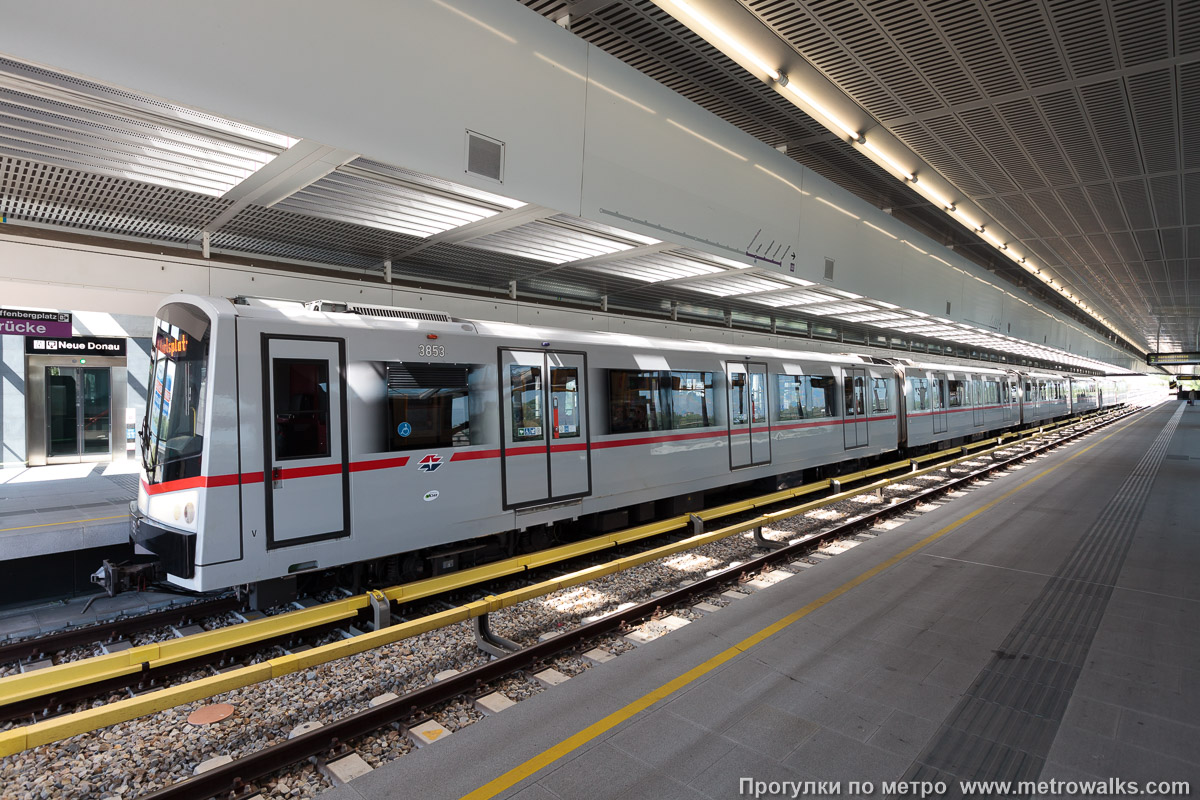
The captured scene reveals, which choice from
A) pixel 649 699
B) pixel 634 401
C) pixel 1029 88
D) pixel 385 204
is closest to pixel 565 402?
pixel 634 401

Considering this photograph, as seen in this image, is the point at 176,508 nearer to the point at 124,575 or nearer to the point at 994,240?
the point at 124,575

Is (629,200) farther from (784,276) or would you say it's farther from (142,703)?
(142,703)

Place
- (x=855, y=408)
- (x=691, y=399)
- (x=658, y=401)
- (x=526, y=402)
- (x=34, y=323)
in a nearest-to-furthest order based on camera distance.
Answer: (x=526, y=402) < (x=658, y=401) < (x=691, y=399) < (x=855, y=408) < (x=34, y=323)

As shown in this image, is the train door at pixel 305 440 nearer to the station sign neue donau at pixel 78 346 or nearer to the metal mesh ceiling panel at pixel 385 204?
the metal mesh ceiling panel at pixel 385 204

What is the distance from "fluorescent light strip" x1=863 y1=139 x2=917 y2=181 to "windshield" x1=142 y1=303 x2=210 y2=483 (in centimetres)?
747

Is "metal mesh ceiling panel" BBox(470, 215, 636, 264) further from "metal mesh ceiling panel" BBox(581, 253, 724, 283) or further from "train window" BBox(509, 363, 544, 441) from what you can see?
"train window" BBox(509, 363, 544, 441)

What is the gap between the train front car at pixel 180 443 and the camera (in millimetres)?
4996

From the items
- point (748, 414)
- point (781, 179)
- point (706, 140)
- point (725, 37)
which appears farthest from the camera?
point (748, 414)

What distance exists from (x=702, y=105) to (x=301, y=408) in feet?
18.3

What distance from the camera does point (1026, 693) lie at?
13.7 feet

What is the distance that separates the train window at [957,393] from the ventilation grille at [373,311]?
17570 millimetres

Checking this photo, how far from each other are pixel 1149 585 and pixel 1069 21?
5.57 meters

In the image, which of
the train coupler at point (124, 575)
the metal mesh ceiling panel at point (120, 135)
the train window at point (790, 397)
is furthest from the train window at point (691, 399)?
the train coupler at point (124, 575)

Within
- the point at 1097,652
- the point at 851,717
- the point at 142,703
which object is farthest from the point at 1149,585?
the point at 142,703
